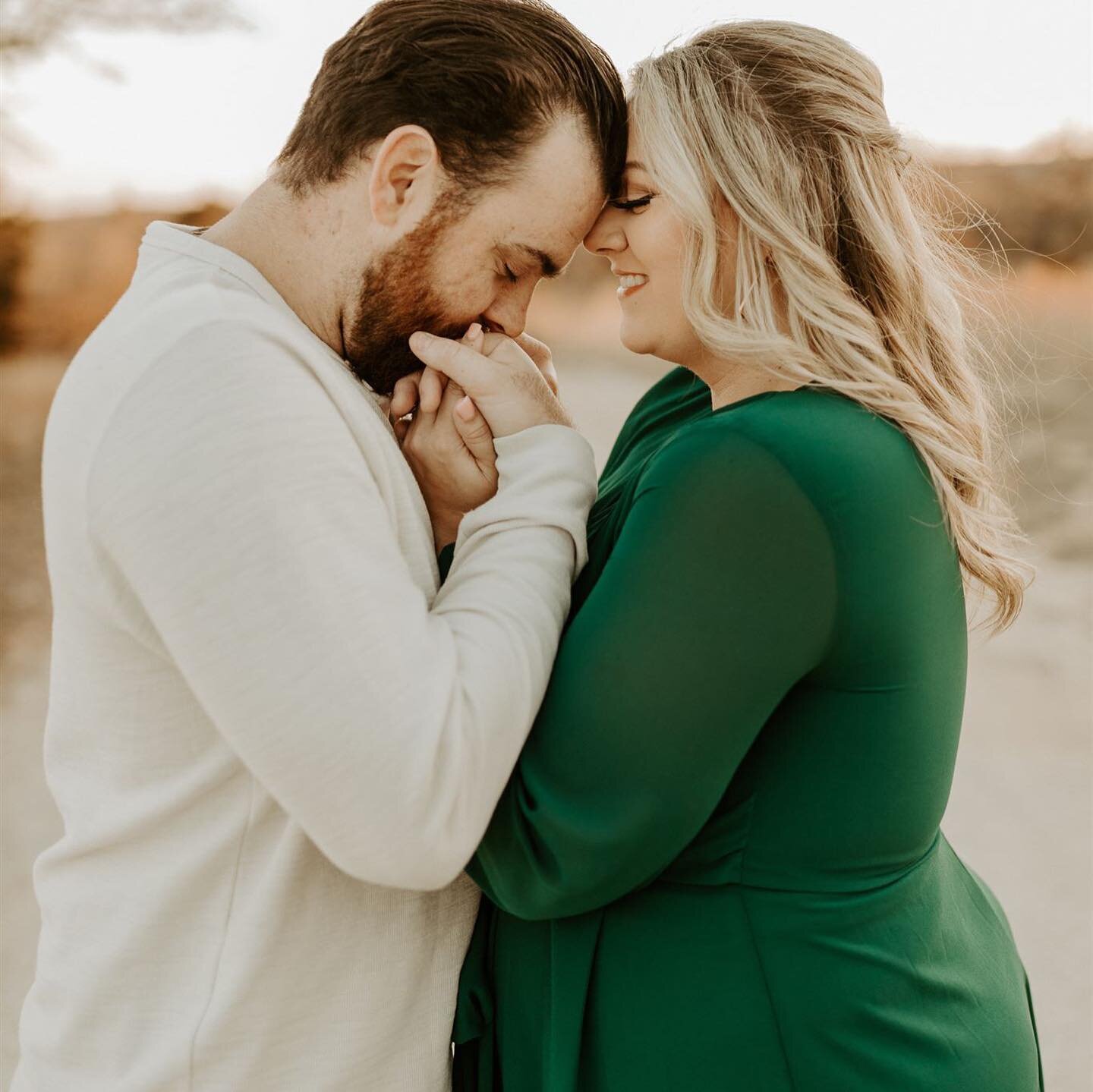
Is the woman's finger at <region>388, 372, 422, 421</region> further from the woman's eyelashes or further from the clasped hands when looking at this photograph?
the woman's eyelashes

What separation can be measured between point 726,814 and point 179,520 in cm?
76

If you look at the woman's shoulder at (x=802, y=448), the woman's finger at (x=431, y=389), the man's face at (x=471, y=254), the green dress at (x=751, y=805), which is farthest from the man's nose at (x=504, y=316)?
the woman's shoulder at (x=802, y=448)

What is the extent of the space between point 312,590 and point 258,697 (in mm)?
125

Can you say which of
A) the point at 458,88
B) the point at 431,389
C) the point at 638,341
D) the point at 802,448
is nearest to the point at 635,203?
the point at 638,341

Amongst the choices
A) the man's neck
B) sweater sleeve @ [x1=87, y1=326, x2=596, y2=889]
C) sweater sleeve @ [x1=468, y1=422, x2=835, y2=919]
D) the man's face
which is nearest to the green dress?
sweater sleeve @ [x1=468, y1=422, x2=835, y2=919]

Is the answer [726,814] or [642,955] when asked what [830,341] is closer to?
[726,814]

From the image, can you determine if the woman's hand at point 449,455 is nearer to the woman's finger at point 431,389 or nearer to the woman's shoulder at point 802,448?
the woman's finger at point 431,389

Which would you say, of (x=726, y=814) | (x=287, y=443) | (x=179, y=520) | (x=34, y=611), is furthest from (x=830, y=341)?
(x=34, y=611)

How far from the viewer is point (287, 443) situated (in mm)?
1239

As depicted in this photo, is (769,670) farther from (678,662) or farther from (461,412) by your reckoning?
(461,412)

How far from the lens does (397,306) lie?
1.69 meters

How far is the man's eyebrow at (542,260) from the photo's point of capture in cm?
173

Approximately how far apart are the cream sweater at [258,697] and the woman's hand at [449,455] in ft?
0.18

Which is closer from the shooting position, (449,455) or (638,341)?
(449,455)
